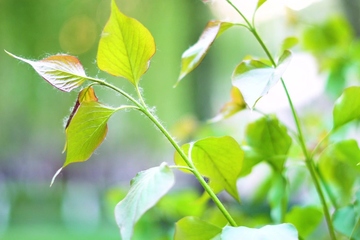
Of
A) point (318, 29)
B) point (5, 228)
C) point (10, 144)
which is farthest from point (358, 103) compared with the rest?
point (10, 144)

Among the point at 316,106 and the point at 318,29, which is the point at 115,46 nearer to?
the point at 318,29

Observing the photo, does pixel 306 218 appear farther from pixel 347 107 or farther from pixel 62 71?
pixel 62 71

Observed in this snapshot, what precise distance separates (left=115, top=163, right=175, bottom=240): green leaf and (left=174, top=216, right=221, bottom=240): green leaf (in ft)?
0.25

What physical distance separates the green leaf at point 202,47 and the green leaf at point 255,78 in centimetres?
3

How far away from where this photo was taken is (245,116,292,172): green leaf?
39 centimetres

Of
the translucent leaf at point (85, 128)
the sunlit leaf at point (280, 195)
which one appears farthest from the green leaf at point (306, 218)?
the translucent leaf at point (85, 128)

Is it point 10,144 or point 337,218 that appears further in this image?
point 10,144

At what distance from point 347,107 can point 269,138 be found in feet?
0.23

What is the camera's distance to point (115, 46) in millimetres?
289

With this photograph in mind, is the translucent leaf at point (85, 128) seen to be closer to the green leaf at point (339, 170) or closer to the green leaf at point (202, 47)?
the green leaf at point (202, 47)

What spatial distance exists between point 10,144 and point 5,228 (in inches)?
26.9

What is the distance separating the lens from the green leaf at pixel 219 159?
1.04 feet

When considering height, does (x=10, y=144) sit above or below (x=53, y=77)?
below

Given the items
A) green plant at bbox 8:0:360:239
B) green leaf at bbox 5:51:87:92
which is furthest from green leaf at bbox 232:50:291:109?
green leaf at bbox 5:51:87:92
